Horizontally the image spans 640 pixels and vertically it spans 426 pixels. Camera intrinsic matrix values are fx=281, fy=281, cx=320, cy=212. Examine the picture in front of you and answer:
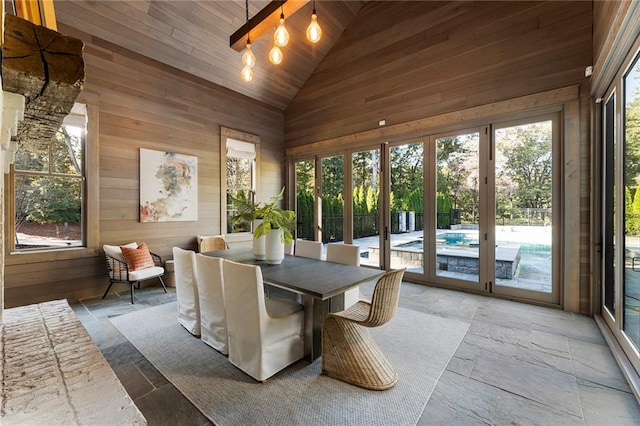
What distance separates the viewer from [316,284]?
2119 millimetres

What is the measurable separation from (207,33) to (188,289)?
3985 millimetres

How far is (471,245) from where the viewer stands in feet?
13.7

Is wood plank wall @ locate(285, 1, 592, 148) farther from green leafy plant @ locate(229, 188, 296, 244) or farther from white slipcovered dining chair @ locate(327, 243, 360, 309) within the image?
green leafy plant @ locate(229, 188, 296, 244)

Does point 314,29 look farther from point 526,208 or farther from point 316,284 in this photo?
point 526,208

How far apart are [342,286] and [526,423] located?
133 centimetres

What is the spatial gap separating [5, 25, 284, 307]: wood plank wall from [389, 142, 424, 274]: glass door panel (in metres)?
3.25

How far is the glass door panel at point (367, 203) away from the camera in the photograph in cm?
513

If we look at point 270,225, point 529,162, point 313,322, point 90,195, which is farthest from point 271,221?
point 529,162

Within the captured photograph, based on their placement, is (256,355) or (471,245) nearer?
(256,355)

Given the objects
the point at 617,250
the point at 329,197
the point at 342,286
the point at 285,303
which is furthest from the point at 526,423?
the point at 329,197

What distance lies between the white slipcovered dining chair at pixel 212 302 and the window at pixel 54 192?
2.59 m

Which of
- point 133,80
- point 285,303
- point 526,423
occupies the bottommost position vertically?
point 526,423

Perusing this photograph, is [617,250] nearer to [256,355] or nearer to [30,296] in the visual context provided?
[256,355]

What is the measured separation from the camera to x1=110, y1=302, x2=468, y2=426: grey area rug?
170 cm
